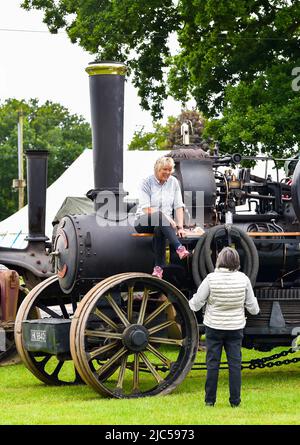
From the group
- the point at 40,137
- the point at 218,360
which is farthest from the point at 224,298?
the point at 40,137

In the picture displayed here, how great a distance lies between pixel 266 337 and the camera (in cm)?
1084

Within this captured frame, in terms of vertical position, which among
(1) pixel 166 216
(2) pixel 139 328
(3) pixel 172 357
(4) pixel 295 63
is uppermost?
(4) pixel 295 63

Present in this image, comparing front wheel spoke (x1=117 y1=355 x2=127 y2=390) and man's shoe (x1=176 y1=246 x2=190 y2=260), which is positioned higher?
man's shoe (x1=176 y1=246 x2=190 y2=260)

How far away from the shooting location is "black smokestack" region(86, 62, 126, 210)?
1050 cm

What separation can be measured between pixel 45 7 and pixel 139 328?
15.1 meters

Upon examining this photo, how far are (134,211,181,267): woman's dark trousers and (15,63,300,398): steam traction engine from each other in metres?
0.17

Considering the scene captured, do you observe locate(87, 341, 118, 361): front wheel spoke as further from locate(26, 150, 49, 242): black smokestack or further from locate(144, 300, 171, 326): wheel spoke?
locate(26, 150, 49, 242): black smokestack

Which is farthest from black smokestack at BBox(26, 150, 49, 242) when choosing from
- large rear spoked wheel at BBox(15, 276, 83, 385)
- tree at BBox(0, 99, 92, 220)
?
tree at BBox(0, 99, 92, 220)

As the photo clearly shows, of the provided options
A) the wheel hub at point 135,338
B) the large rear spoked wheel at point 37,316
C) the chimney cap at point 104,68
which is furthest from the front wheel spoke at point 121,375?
the chimney cap at point 104,68

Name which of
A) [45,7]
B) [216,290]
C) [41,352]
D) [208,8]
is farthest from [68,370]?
[45,7]

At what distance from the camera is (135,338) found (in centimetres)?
1001

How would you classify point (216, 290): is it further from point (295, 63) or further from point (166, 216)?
point (295, 63)

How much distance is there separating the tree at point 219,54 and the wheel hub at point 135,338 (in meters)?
10.5

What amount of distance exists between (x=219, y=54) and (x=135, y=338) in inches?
499
